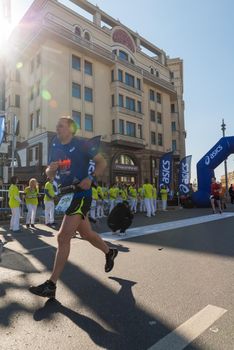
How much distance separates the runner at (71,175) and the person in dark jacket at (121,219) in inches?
168

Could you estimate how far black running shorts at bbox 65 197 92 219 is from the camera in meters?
3.58

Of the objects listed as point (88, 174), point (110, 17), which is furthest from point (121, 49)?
point (88, 174)

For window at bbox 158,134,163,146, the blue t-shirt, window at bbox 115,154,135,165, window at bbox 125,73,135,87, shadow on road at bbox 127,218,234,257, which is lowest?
shadow on road at bbox 127,218,234,257

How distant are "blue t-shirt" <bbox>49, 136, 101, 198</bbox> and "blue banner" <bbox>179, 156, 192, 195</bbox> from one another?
1844 centimetres

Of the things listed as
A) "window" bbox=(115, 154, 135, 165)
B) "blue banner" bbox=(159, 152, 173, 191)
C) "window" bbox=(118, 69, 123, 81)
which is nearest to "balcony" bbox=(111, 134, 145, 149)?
"window" bbox=(115, 154, 135, 165)

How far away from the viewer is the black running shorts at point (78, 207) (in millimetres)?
3582

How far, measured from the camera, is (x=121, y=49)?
3612 cm

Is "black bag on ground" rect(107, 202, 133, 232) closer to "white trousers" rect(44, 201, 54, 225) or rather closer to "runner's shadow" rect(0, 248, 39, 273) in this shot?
"runner's shadow" rect(0, 248, 39, 273)

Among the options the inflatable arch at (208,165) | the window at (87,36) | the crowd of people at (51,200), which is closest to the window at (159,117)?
the window at (87,36)

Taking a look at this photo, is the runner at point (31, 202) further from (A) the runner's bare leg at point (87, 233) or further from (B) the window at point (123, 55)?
(B) the window at point (123, 55)

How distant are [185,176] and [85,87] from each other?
15855 millimetres

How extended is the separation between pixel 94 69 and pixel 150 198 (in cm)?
2190

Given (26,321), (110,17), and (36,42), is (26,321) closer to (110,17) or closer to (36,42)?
(36,42)

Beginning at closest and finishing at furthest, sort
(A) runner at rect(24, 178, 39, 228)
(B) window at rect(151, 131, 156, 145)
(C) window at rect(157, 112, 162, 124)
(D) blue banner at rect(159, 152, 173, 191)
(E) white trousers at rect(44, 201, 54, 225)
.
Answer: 1. (A) runner at rect(24, 178, 39, 228)
2. (E) white trousers at rect(44, 201, 54, 225)
3. (D) blue banner at rect(159, 152, 173, 191)
4. (B) window at rect(151, 131, 156, 145)
5. (C) window at rect(157, 112, 162, 124)
